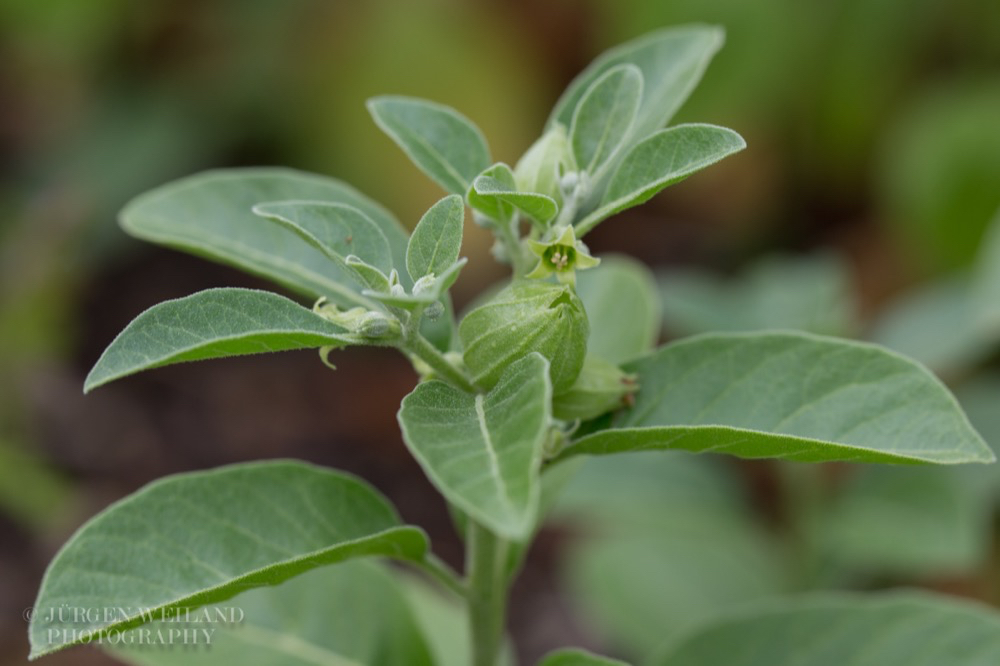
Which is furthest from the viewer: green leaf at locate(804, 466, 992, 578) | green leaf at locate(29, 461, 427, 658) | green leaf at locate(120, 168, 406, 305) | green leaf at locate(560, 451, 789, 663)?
green leaf at locate(560, 451, 789, 663)

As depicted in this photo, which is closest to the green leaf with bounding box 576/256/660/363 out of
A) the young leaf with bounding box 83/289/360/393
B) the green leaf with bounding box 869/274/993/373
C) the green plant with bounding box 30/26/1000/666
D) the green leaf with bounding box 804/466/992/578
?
the green plant with bounding box 30/26/1000/666

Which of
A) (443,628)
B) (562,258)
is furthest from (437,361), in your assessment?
(443,628)

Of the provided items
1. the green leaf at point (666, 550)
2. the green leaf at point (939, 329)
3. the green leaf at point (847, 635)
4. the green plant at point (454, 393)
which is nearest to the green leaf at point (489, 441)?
the green plant at point (454, 393)

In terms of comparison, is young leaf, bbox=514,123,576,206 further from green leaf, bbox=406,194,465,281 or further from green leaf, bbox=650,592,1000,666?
green leaf, bbox=650,592,1000,666

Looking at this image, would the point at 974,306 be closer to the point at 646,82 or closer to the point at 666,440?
the point at 646,82

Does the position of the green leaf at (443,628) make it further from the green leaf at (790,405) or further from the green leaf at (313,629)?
the green leaf at (790,405)

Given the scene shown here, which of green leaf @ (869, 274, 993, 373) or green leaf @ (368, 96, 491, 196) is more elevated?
green leaf @ (368, 96, 491, 196)
